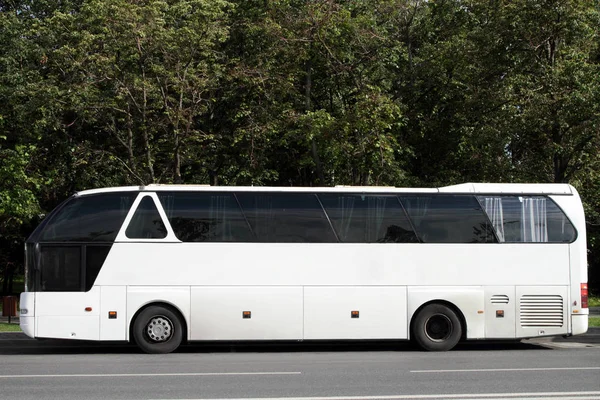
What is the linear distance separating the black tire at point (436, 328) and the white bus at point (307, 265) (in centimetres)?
3

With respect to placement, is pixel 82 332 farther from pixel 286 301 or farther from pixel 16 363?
pixel 286 301

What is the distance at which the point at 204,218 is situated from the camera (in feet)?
51.9

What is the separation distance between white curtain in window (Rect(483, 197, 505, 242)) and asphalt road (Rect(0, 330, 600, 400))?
2.31 meters

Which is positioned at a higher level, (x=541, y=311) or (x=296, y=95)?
(x=296, y=95)

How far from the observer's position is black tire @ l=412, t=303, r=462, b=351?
16.1m

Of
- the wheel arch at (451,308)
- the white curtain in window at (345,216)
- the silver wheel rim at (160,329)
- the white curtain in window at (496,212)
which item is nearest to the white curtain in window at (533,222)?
the white curtain in window at (496,212)

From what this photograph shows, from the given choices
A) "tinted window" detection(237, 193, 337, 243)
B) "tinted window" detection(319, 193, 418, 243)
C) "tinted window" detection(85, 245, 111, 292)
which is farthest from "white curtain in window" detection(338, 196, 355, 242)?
"tinted window" detection(85, 245, 111, 292)

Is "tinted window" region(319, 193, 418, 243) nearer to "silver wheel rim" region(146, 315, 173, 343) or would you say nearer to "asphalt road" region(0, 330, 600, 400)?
"asphalt road" region(0, 330, 600, 400)

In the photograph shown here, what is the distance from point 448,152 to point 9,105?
14.8 meters

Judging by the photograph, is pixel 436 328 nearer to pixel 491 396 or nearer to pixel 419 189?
pixel 419 189

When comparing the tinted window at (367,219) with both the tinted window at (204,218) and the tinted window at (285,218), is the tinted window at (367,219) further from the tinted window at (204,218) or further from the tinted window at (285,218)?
the tinted window at (204,218)

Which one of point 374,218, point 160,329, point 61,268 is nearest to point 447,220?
point 374,218

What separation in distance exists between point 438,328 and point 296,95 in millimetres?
12870

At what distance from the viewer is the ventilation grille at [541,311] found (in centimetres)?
1628
